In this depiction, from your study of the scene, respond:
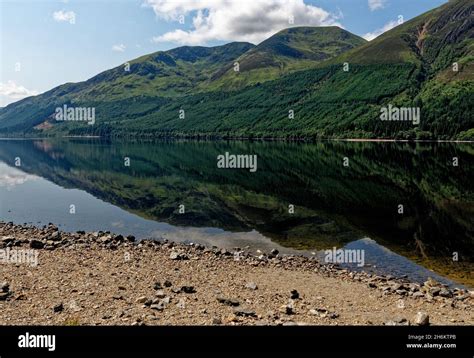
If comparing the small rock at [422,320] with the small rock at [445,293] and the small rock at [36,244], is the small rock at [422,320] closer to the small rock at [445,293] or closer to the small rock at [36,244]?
the small rock at [445,293]

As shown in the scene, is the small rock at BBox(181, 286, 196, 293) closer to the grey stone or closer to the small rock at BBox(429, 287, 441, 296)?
the grey stone

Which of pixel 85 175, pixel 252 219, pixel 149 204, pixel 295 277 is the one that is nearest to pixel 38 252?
pixel 295 277

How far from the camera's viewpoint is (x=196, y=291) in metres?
23.3

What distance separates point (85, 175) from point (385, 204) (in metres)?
68.3

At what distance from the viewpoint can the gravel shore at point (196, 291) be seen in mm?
18859

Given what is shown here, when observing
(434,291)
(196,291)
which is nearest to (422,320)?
(434,291)

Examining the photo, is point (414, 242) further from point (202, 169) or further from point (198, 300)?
point (202, 169)

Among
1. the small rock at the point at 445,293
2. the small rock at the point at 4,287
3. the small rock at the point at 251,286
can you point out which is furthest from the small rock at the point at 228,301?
the small rock at the point at 445,293

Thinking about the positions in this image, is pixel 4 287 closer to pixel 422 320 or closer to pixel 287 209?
pixel 422 320

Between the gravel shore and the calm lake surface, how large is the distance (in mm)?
5434

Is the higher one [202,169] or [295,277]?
[202,169]

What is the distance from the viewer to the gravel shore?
1886 cm

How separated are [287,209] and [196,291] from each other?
112 ft

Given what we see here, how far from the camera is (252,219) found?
5162 centimetres
